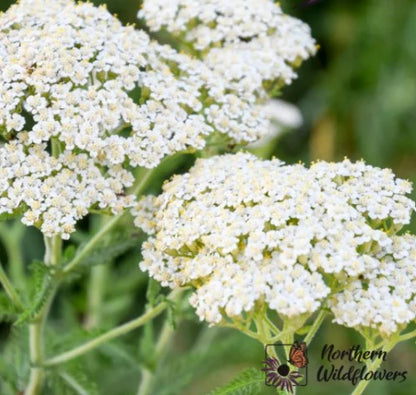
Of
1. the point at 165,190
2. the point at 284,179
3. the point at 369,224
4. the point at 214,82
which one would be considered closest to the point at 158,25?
the point at 214,82

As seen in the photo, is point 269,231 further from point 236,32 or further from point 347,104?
point 347,104

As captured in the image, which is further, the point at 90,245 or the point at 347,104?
the point at 347,104

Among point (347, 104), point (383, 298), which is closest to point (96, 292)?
point (383, 298)

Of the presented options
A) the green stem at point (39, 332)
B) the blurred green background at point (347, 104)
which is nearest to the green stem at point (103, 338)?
the green stem at point (39, 332)

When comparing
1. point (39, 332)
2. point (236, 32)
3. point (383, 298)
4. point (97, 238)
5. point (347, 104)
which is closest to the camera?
point (383, 298)

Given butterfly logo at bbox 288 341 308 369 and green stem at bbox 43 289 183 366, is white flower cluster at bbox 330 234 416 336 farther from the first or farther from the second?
green stem at bbox 43 289 183 366

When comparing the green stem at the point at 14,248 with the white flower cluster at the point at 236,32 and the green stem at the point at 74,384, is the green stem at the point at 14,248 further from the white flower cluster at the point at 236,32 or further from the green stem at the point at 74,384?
the white flower cluster at the point at 236,32

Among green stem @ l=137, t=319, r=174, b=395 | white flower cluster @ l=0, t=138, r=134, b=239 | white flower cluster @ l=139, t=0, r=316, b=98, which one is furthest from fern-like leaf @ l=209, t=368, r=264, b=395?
white flower cluster @ l=139, t=0, r=316, b=98

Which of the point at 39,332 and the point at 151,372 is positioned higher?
the point at 151,372
